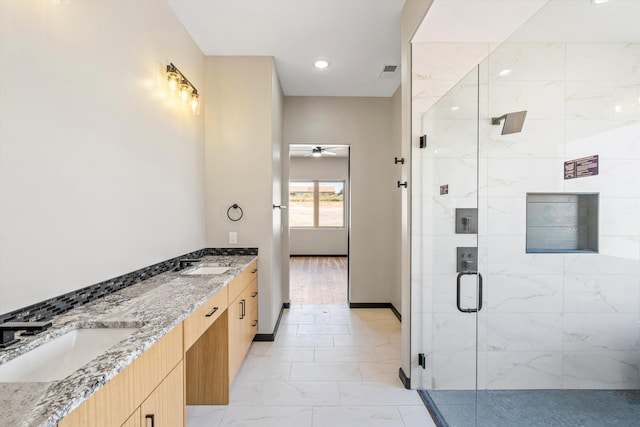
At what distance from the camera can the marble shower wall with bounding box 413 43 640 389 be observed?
4.02 ft

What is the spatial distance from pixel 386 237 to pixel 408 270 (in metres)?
1.94

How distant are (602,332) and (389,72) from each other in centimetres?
305

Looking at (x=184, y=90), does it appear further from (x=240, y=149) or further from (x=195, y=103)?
(x=240, y=149)

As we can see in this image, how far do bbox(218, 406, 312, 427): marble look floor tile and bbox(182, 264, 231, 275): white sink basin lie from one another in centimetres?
97

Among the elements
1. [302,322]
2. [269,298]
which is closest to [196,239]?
[269,298]

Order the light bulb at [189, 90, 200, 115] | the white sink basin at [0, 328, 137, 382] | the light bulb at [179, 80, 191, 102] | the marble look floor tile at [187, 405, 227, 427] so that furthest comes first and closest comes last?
the light bulb at [189, 90, 200, 115] < the light bulb at [179, 80, 191, 102] < the marble look floor tile at [187, 405, 227, 427] < the white sink basin at [0, 328, 137, 382]

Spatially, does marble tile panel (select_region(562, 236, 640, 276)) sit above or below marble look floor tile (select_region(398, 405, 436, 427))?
above

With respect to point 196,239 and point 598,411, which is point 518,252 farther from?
point 196,239

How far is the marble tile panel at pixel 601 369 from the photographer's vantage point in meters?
1.25

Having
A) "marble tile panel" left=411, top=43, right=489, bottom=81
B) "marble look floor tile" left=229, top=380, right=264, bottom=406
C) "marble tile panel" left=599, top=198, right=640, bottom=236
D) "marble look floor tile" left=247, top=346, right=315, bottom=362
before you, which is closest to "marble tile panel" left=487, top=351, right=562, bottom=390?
"marble tile panel" left=599, top=198, right=640, bottom=236

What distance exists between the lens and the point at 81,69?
1.46m

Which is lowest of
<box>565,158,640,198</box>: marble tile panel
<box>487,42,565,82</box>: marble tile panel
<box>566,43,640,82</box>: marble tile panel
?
<box>565,158,640,198</box>: marble tile panel

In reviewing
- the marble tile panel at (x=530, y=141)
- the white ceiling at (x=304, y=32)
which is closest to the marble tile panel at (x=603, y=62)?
the marble tile panel at (x=530, y=141)

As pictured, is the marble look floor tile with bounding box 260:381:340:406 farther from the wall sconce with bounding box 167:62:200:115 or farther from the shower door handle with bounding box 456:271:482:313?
the wall sconce with bounding box 167:62:200:115
